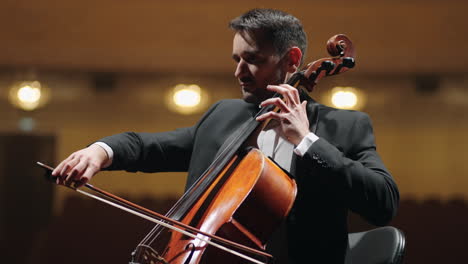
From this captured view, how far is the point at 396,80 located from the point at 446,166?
67cm

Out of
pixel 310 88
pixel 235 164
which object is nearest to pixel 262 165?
pixel 235 164

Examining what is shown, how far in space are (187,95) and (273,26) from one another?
113 inches

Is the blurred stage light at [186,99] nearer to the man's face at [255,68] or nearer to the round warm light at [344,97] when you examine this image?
the round warm light at [344,97]

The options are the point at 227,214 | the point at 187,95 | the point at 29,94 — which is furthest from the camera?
the point at 187,95

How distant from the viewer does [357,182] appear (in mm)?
963

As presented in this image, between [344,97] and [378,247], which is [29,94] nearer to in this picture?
[344,97]

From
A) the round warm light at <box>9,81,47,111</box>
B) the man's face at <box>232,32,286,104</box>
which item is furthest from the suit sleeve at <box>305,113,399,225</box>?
the round warm light at <box>9,81,47,111</box>

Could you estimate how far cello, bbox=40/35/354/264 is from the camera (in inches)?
34.5

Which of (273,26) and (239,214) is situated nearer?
(239,214)

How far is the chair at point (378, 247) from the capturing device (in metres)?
1.02

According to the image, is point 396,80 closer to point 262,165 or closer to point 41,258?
point 41,258

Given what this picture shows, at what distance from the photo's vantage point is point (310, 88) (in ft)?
3.51

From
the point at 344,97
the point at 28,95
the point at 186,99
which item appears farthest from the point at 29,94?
the point at 344,97

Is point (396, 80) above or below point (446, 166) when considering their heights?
above
